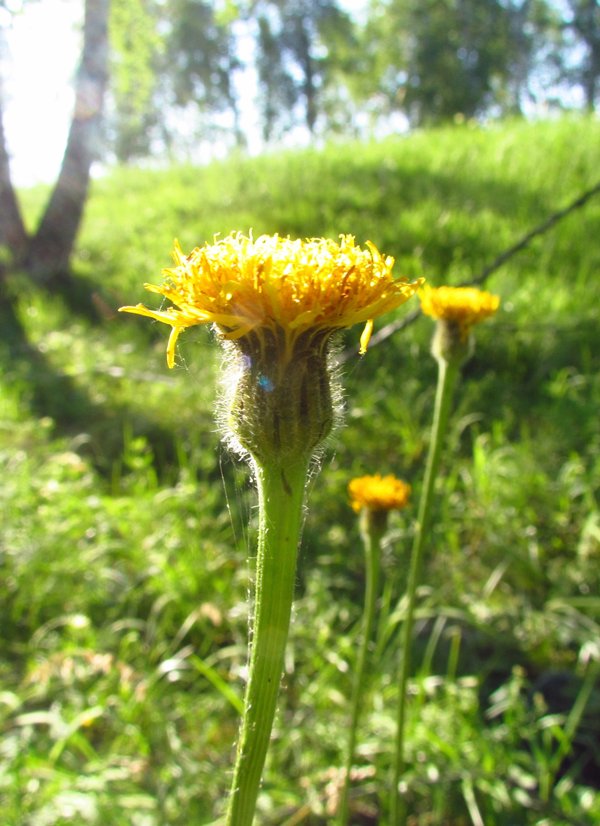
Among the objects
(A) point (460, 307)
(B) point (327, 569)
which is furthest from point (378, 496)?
(B) point (327, 569)

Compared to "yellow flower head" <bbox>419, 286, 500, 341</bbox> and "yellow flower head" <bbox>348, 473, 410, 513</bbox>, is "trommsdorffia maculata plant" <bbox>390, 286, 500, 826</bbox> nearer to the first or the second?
"yellow flower head" <bbox>419, 286, 500, 341</bbox>

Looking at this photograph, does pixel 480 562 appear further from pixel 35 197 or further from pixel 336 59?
pixel 336 59

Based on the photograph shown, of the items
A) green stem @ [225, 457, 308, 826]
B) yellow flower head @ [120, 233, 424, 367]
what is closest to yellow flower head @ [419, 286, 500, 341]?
yellow flower head @ [120, 233, 424, 367]

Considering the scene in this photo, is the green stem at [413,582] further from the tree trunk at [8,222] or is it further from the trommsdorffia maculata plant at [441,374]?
the tree trunk at [8,222]

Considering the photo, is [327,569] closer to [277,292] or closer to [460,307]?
[460,307]

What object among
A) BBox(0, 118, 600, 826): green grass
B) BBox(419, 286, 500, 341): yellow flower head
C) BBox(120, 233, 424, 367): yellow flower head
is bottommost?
BBox(0, 118, 600, 826): green grass

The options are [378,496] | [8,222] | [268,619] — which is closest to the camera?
[268,619]
